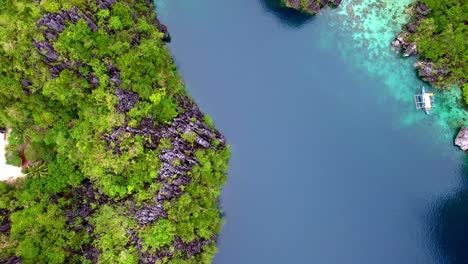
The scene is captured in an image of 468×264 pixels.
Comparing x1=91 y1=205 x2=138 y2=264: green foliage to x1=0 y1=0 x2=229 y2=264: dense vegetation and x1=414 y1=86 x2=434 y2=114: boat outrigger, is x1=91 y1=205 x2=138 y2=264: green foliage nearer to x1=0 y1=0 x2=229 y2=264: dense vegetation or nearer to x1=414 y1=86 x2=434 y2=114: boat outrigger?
x1=0 y1=0 x2=229 y2=264: dense vegetation

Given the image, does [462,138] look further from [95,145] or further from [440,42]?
[95,145]

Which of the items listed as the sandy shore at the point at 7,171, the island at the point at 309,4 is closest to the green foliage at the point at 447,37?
the island at the point at 309,4

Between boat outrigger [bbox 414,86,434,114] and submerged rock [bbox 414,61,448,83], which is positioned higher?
submerged rock [bbox 414,61,448,83]

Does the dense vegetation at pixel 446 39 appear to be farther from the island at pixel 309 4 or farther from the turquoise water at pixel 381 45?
the island at pixel 309 4

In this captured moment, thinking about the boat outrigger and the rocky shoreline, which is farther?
the boat outrigger

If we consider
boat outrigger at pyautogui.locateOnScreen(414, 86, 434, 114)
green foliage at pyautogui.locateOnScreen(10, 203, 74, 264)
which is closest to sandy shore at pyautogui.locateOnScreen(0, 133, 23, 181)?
green foliage at pyautogui.locateOnScreen(10, 203, 74, 264)

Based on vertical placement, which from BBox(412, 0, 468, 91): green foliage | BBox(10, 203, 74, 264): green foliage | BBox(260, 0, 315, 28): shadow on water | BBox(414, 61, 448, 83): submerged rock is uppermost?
BBox(260, 0, 315, 28): shadow on water

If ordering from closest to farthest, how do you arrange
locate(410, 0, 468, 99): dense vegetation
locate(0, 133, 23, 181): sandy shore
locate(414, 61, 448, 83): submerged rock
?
locate(0, 133, 23, 181): sandy shore < locate(410, 0, 468, 99): dense vegetation < locate(414, 61, 448, 83): submerged rock
